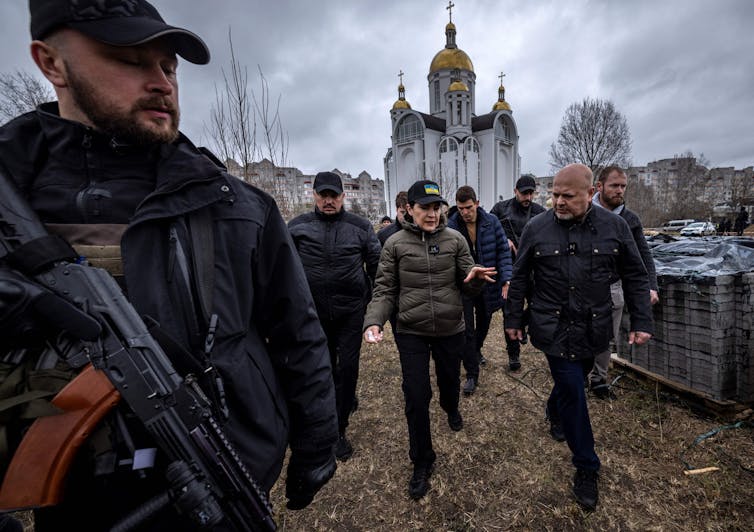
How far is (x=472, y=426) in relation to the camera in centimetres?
327

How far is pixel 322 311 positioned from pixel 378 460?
4.74 feet

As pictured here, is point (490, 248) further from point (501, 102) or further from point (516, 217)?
point (501, 102)

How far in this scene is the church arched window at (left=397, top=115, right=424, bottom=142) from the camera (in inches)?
1467

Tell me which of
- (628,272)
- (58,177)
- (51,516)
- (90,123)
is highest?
(90,123)

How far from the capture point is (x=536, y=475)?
2.61 meters

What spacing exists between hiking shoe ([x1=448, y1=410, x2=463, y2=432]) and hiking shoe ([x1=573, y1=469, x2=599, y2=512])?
105 cm

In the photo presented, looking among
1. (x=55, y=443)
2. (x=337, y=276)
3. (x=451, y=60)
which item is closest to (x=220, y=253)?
(x=55, y=443)

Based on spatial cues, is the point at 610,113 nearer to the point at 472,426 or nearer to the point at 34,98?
the point at 472,426

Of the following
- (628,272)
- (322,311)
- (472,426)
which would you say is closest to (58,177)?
(322,311)

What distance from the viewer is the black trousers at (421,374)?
253 cm

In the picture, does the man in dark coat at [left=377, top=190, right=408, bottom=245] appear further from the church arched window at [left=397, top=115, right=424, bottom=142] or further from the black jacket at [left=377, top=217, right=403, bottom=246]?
the church arched window at [left=397, top=115, right=424, bottom=142]

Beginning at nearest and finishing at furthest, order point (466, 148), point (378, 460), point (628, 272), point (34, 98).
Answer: point (628, 272) → point (378, 460) → point (34, 98) → point (466, 148)

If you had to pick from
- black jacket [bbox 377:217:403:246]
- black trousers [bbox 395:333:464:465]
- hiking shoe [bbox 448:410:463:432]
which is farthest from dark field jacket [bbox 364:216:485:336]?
black jacket [bbox 377:217:403:246]

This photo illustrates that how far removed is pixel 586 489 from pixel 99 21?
3581 mm
